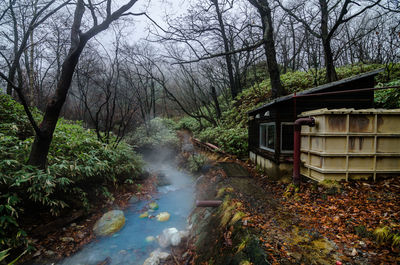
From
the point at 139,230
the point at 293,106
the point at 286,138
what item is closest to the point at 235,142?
the point at 286,138

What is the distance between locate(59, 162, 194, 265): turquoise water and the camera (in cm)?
430

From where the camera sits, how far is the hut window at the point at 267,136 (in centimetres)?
652

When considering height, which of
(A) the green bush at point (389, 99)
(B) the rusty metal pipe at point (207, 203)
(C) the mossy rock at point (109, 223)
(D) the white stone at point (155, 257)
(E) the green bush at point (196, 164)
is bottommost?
(D) the white stone at point (155, 257)

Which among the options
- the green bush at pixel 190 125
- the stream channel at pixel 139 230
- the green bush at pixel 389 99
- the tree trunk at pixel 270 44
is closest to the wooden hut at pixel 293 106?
the green bush at pixel 389 99

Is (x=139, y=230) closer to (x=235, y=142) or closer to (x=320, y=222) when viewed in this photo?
(x=320, y=222)

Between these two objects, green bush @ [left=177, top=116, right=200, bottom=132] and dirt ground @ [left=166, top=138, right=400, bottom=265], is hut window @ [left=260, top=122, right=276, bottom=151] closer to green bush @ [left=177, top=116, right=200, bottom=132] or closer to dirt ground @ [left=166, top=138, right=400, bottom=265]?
dirt ground @ [left=166, top=138, right=400, bottom=265]

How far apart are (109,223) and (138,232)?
0.92m

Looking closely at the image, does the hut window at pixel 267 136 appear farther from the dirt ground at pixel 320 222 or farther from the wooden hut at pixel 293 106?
the dirt ground at pixel 320 222

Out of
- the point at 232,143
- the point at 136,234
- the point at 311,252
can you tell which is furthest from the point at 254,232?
the point at 232,143

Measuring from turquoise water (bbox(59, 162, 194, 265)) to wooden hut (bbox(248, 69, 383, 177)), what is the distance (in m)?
3.68

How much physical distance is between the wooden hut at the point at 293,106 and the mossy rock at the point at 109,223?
5452 mm

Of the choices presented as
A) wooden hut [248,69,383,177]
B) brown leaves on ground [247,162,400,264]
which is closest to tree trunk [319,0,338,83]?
wooden hut [248,69,383,177]

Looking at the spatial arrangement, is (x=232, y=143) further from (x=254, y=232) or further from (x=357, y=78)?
(x=254, y=232)

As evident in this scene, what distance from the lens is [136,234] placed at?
5254 mm
